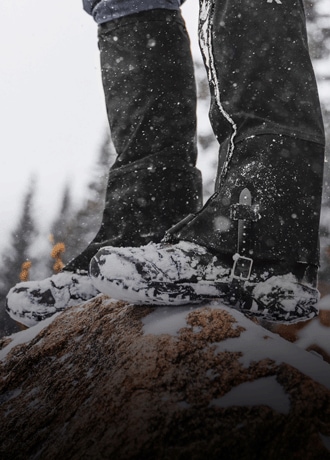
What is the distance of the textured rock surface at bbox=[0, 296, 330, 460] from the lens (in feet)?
2.08

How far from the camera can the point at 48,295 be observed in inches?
53.4

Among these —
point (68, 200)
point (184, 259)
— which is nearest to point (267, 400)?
point (184, 259)

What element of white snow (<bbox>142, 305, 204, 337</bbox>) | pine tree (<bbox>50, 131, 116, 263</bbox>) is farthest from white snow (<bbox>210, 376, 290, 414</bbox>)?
pine tree (<bbox>50, 131, 116, 263</bbox>)

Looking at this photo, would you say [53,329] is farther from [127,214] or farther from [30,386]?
[127,214]

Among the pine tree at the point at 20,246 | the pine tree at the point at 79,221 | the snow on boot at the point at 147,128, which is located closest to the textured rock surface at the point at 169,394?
the snow on boot at the point at 147,128

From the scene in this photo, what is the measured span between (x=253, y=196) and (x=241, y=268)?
0.20 metres

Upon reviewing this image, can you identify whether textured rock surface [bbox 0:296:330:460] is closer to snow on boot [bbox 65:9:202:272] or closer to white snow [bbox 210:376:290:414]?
white snow [bbox 210:376:290:414]

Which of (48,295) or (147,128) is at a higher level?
(147,128)

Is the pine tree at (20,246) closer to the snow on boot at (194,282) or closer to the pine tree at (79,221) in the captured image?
the pine tree at (79,221)

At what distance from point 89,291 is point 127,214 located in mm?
315

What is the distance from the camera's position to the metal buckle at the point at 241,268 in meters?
1.00

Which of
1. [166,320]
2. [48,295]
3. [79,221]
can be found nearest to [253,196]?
[166,320]

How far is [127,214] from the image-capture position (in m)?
1.40

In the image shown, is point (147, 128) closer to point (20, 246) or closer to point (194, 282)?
point (194, 282)
